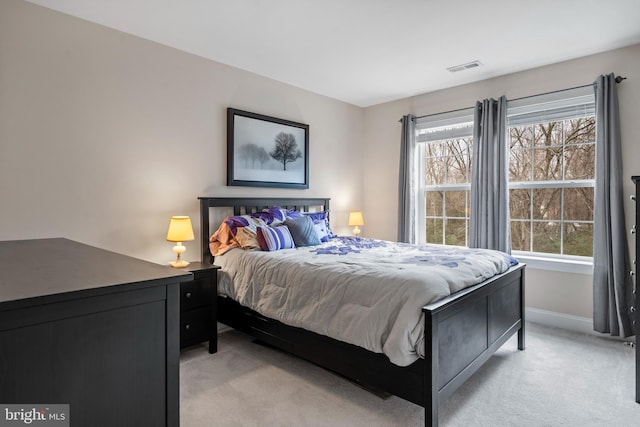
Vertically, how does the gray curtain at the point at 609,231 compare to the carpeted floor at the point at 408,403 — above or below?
above

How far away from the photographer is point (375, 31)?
2918mm

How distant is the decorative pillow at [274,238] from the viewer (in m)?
3.20

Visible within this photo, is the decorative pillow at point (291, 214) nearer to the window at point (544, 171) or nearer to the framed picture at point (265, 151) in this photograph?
the framed picture at point (265, 151)

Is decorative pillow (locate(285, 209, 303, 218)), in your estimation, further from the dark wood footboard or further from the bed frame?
the dark wood footboard

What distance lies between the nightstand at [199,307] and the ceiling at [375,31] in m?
1.95

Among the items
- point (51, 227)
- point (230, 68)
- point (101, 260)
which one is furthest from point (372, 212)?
point (101, 260)

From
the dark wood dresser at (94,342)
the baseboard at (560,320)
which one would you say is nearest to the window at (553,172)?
the baseboard at (560,320)

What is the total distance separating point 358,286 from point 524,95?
118 inches

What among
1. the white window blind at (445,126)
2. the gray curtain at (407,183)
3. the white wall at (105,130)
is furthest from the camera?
the gray curtain at (407,183)

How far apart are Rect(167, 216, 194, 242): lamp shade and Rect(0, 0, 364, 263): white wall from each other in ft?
0.96

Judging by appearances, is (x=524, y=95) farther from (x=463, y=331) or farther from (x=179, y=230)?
(x=179, y=230)

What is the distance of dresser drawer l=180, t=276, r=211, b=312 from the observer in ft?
9.22

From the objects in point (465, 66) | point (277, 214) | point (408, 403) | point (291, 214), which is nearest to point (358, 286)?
point (408, 403)

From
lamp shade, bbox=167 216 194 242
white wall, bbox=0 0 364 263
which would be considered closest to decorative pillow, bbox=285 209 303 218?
white wall, bbox=0 0 364 263
